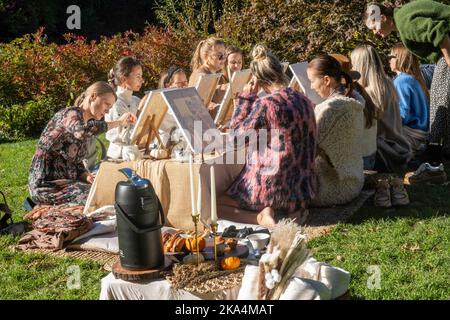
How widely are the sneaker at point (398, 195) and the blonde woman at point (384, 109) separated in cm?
124

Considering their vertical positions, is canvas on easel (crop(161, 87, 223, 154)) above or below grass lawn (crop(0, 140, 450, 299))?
above

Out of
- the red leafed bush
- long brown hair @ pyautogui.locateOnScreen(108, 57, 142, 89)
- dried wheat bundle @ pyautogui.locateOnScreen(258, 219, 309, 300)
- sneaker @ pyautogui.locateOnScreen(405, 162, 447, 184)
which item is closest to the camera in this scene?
dried wheat bundle @ pyautogui.locateOnScreen(258, 219, 309, 300)

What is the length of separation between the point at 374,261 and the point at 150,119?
2235mm

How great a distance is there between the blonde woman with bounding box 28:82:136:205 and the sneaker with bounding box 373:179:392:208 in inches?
94.0

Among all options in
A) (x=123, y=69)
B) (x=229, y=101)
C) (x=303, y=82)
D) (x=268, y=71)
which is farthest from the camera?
(x=303, y=82)

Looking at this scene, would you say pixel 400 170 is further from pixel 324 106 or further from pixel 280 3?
pixel 280 3

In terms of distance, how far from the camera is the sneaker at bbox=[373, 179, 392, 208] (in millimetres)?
6191

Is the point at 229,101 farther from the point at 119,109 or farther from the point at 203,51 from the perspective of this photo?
the point at 203,51

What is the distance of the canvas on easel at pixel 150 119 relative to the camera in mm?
5633

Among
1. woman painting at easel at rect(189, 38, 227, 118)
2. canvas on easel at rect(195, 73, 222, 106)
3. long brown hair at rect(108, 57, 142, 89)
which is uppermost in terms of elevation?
woman painting at easel at rect(189, 38, 227, 118)

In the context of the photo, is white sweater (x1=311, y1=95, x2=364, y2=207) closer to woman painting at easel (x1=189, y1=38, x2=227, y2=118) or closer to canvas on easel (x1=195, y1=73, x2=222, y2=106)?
canvas on easel (x1=195, y1=73, x2=222, y2=106)

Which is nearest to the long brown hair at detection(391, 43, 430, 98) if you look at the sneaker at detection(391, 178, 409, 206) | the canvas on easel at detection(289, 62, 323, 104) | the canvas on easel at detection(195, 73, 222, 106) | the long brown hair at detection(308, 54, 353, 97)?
the canvas on easel at detection(289, 62, 323, 104)

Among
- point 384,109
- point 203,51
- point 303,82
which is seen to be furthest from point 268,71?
point 203,51

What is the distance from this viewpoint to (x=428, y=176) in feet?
23.1
